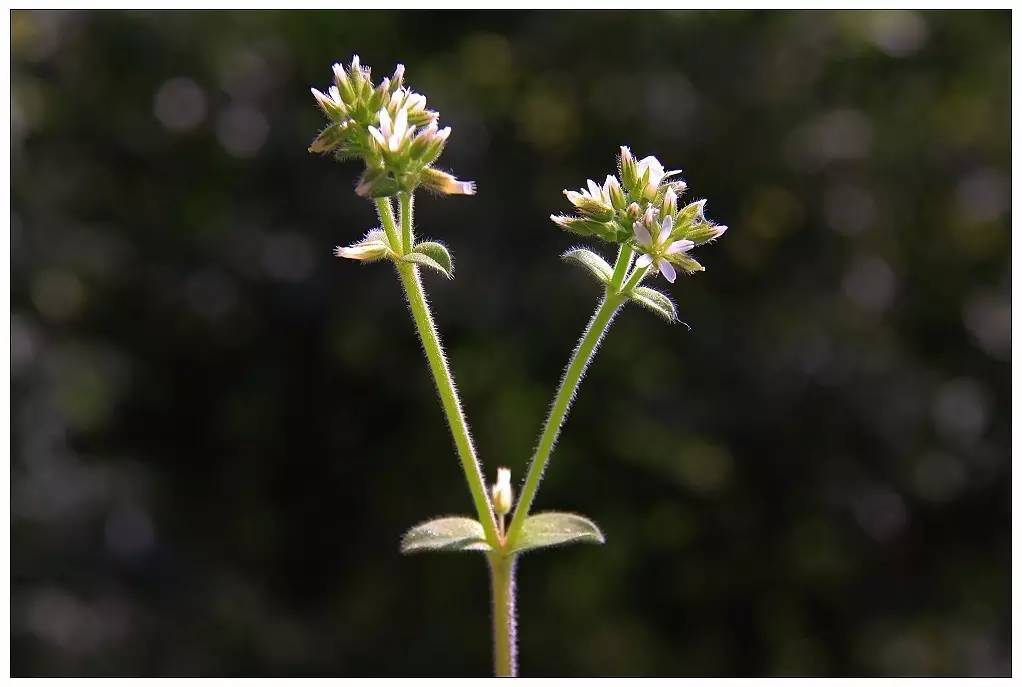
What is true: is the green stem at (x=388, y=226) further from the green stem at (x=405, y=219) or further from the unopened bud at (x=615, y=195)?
the unopened bud at (x=615, y=195)

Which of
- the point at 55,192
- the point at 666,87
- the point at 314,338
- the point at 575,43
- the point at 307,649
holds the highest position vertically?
the point at 575,43

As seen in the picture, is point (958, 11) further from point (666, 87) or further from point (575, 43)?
point (575, 43)

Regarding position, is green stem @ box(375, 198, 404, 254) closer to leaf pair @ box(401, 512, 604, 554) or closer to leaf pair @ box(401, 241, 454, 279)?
leaf pair @ box(401, 241, 454, 279)

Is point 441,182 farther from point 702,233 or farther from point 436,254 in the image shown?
point 702,233

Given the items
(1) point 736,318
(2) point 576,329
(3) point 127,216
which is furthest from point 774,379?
(3) point 127,216

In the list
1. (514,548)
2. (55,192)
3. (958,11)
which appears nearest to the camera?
(514,548)

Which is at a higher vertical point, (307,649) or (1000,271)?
(1000,271)
